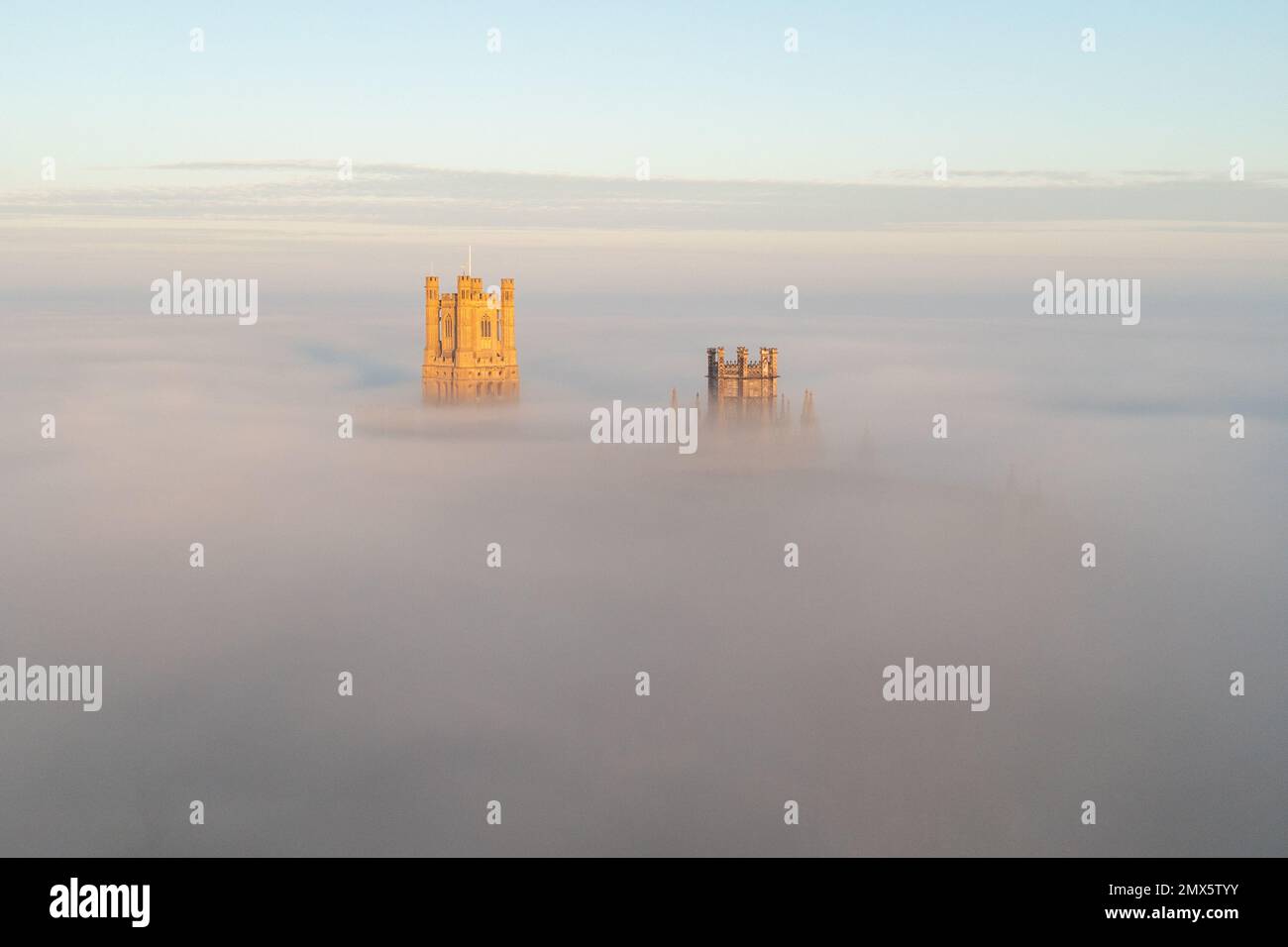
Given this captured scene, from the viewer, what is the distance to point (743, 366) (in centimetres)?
15438

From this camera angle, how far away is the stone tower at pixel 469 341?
583 feet

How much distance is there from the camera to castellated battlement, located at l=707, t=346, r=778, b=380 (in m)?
153

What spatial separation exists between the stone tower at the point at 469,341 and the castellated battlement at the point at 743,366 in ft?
105

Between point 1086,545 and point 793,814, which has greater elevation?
point 1086,545

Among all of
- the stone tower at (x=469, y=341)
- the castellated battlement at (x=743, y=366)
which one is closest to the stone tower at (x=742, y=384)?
the castellated battlement at (x=743, y=366)

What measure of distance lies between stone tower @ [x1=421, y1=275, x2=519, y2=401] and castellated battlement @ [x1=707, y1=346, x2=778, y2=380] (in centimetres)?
3192

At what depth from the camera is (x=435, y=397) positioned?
610 ft

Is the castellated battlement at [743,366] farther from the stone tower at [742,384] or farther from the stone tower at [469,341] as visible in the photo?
the stone tower at [469,341]

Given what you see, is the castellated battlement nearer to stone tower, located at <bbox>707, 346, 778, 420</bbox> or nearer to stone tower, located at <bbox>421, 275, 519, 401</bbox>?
stone tower, located at <bbox>707, 346, 778, 420</bbox>

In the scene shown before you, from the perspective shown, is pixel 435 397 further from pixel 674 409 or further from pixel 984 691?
pixel 984 691

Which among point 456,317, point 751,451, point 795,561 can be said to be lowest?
point 795,561

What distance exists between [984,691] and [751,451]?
59074mm
